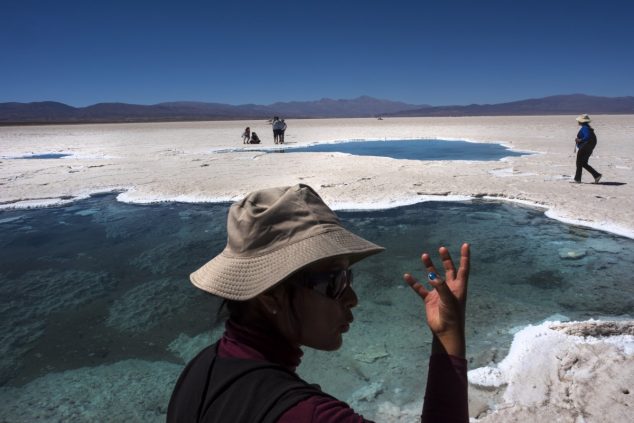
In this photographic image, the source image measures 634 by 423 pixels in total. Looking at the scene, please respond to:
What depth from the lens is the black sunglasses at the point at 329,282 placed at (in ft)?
4.43

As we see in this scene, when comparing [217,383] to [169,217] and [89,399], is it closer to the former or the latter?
[89,399]

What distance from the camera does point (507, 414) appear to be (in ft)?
9.49

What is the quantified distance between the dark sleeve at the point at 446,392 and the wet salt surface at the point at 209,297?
2.21 m

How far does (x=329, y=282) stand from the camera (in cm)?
138

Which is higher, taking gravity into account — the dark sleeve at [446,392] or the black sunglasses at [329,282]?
the black sunglasses at [329,282]

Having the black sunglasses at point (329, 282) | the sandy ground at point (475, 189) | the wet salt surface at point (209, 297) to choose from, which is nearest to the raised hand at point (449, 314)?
the black sunglasses at point (329, 282)

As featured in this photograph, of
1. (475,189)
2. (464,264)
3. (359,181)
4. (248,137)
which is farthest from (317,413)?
(248,137)

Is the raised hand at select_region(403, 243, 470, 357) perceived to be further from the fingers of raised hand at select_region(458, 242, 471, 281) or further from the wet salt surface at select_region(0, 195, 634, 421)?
the wet salt surface at select_region(0, 195, 634, 421)

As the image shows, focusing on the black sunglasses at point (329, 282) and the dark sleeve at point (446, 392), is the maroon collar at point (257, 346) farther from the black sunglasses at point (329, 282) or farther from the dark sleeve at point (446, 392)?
the dark sleeve at point (446, 392)

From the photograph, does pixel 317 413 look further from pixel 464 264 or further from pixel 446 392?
pixel 464 264

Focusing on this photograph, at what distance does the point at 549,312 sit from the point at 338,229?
3908 mm

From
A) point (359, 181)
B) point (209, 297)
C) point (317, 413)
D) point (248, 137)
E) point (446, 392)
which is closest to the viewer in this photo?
point (317, 413)

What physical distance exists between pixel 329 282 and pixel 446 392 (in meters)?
0.45

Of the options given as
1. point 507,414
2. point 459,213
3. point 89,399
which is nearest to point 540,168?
point 459,213
